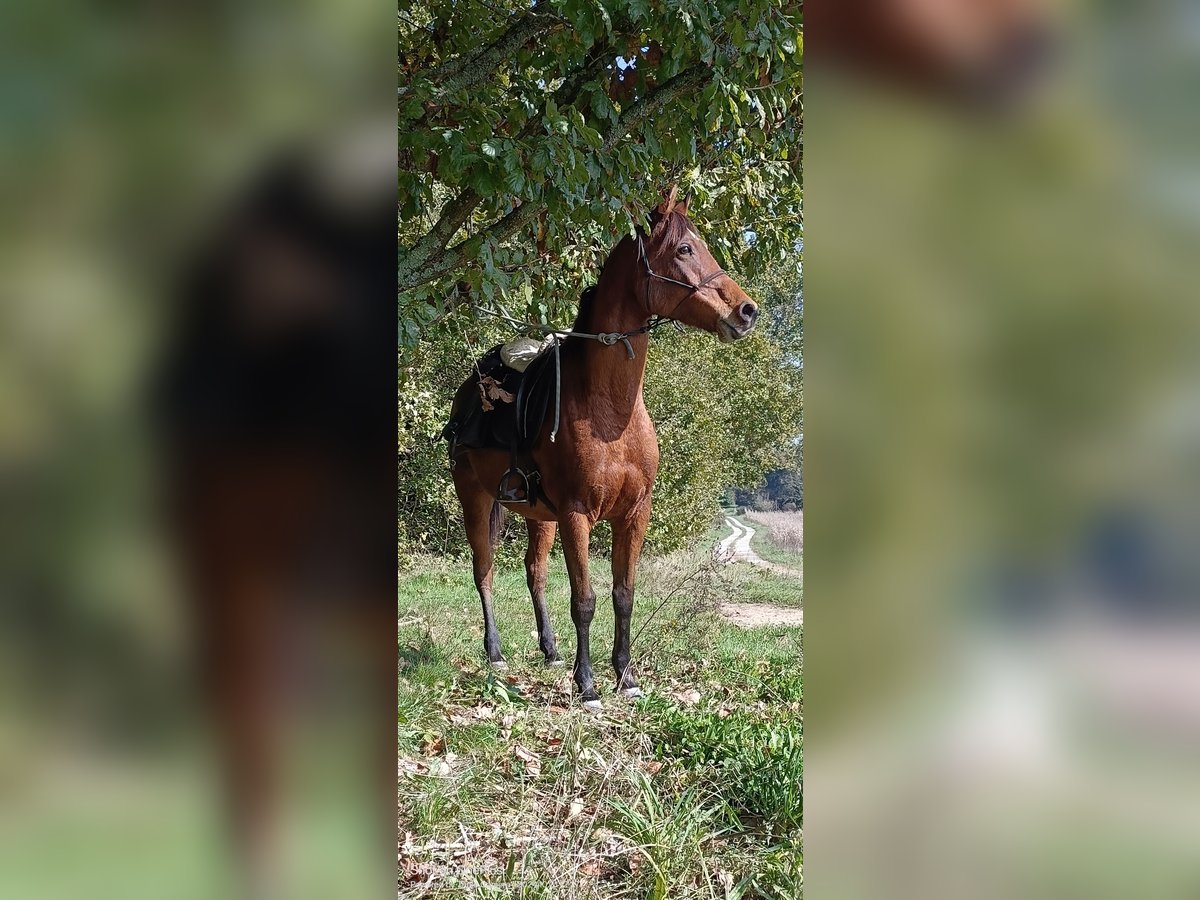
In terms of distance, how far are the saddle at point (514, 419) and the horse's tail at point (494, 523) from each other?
98 centimetres

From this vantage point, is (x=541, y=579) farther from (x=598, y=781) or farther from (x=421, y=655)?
(x=598, y=781)

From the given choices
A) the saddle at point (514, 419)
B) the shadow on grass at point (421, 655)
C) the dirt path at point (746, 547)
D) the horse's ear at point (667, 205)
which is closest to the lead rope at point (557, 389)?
the saddle at point (514, 419)

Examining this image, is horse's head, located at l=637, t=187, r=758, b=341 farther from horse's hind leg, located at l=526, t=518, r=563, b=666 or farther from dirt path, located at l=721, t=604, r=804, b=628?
dirt path, located at l=721, t=604, r=804, b=628

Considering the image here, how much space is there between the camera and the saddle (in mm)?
4453

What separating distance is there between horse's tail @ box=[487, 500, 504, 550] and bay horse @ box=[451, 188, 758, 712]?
4.78 feet

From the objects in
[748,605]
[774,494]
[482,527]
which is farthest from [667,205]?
[774,494]
